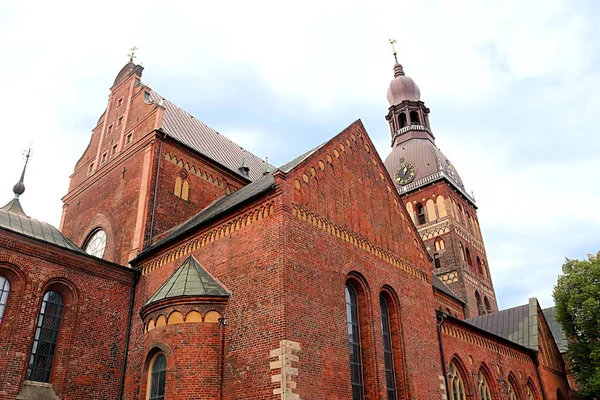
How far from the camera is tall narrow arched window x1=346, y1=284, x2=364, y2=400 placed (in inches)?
563

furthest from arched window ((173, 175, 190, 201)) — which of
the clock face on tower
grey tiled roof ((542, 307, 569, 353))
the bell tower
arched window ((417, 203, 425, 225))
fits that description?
the clock face on tower

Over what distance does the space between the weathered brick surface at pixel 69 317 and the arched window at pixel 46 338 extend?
0.56 feet

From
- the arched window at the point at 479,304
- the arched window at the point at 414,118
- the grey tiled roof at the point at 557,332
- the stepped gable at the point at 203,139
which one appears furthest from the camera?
the arched window at the point at 414,118

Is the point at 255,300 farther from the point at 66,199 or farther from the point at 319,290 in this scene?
the point at 66,199

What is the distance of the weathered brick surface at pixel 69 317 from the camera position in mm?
14034

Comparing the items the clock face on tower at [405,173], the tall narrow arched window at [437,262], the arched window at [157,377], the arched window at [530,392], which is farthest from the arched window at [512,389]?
the clock face on tower at [405,173]

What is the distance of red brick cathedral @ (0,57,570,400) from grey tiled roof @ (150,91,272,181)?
22cm

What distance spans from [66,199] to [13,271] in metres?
11.2

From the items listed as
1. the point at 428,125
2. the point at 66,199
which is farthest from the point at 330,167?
the point at 428,125

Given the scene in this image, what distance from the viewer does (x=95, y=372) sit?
15.6m

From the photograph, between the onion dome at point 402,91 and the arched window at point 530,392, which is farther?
the onion dome at point 402,91

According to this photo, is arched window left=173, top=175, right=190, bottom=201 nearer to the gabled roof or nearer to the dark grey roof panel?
the dark grey roof panel

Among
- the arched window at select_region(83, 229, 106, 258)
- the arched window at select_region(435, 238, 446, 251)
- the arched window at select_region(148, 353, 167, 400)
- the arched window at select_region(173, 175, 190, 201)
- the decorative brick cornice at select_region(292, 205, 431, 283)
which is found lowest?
the arched window at select_region(148, 353, 167, 400)

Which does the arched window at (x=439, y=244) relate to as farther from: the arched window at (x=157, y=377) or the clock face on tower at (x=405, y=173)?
the arched window at (x=157, y=377)
